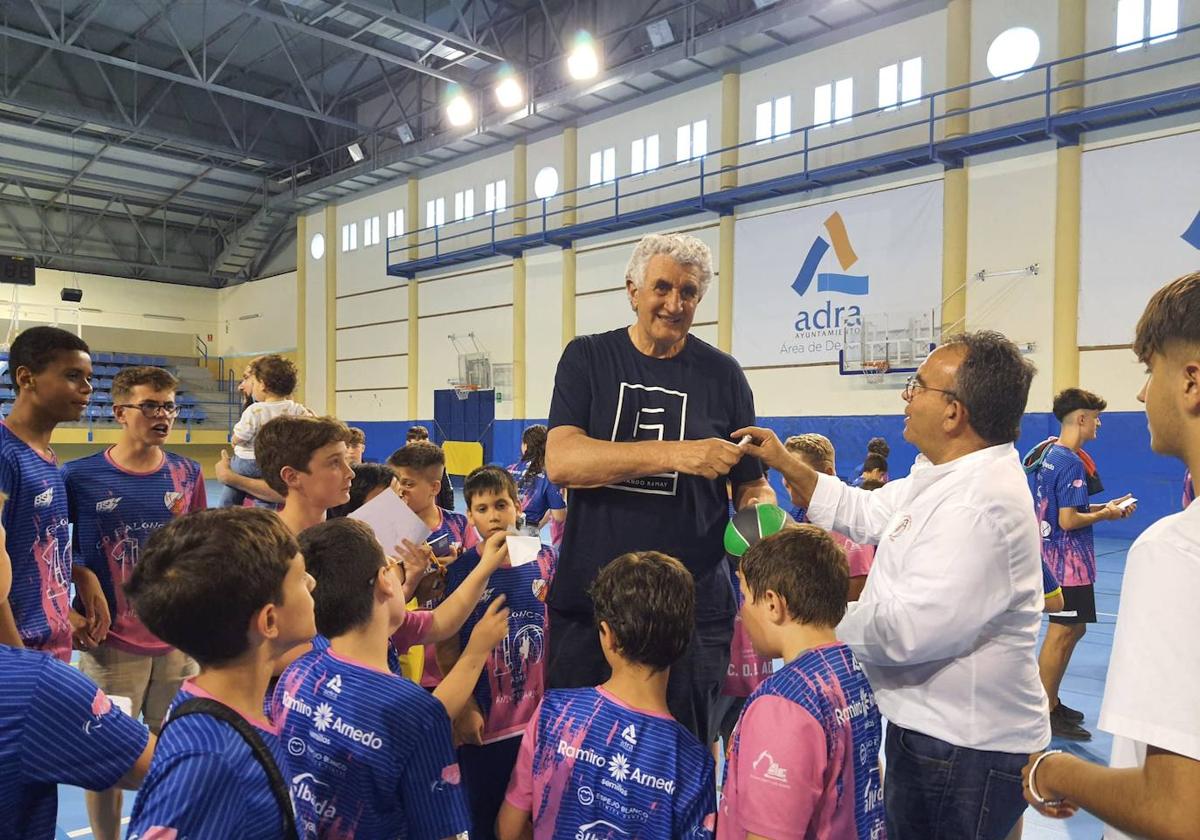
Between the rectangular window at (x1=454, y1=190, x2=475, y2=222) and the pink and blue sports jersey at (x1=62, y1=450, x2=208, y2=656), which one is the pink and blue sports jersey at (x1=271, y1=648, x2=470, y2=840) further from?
the rectangular window at (x1=454, y1=190, x2=475, y2=222)

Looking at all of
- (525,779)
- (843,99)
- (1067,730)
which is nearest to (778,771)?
(525,779)

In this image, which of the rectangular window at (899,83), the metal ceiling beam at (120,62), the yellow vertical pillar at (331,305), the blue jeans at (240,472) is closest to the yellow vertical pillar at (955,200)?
the rectangular window at (899,83)

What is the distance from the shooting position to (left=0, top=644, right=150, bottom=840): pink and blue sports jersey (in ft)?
5.03

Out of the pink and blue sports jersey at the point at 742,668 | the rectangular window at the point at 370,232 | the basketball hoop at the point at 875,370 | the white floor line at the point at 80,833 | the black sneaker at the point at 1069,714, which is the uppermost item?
the rectangular window at the point at 370,232

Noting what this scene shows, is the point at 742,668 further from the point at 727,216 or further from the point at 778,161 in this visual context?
the point at 727,216

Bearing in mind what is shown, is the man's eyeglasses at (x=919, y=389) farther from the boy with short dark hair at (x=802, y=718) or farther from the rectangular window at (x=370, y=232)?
the rectangular window at (x=370, y=232)

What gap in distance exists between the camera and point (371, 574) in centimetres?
229

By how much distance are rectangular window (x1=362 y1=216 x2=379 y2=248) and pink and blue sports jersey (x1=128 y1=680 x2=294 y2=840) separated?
84.0ft

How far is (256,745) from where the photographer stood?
1.50 m

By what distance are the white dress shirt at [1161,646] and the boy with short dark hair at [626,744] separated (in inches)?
46.8

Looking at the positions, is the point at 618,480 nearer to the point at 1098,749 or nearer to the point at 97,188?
the point at 1098,749

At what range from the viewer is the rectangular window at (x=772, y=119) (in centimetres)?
1639

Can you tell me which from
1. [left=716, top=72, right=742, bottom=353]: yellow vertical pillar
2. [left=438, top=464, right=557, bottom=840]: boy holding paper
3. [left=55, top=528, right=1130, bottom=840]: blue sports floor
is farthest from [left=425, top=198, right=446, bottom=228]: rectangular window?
[left=438, top=464, right=557, bottom=840]: boy holding paper

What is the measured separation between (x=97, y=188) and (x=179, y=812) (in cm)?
3242
